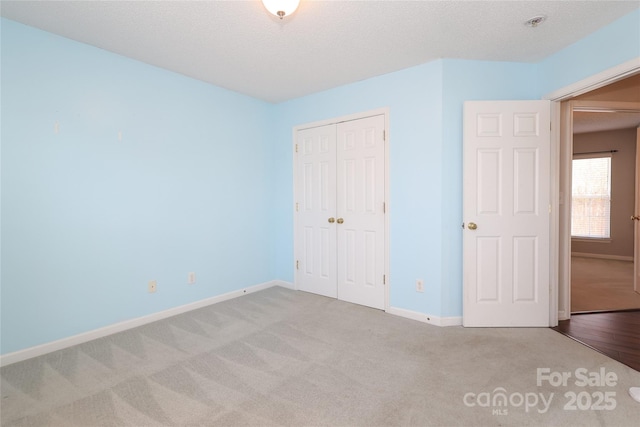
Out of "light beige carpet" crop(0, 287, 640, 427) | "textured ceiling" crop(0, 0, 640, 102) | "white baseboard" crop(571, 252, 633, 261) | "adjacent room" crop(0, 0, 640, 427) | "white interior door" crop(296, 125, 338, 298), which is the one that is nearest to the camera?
"light beige carpet" crop(0, 287, 640, 427)

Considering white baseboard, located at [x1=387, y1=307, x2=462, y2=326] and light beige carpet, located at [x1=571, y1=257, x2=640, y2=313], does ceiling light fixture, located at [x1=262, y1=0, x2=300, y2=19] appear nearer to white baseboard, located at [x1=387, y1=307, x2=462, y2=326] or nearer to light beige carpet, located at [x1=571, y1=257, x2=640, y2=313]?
white baseboard, located at [x1=387, y1=307, x2=462, y2=326]

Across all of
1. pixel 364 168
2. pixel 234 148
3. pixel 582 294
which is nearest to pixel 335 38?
pixel 364 168

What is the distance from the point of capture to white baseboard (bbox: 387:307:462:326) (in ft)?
10.0

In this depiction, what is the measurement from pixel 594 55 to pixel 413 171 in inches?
65.0

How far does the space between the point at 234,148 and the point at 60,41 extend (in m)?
1.84

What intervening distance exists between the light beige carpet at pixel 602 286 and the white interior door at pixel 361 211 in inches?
87.5

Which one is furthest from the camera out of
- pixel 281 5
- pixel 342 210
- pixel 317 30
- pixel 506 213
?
pixel 342 210

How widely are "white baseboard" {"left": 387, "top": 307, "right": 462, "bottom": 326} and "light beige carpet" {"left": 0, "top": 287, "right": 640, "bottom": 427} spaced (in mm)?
115

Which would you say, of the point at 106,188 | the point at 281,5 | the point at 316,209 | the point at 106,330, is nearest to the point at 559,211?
the point at 316,209

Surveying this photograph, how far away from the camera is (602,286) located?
4.41 metres

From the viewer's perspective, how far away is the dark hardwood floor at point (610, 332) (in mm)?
2463

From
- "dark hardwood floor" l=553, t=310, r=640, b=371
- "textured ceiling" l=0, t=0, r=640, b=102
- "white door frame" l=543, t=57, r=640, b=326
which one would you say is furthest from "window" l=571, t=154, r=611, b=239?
"textured ceiling" l=0, t=0, r=640, b=102

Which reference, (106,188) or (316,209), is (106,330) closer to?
(106,188)

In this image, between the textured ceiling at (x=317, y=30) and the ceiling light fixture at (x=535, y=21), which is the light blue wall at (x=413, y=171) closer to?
the textured ceiling at (x=317, y=30)
